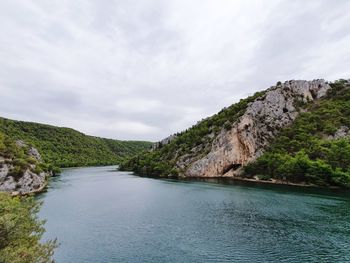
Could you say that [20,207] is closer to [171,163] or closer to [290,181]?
[290,181]

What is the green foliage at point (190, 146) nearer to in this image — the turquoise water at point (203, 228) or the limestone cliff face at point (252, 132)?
the limestone cliff face at point (252, 132)

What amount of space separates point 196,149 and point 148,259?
325 ft

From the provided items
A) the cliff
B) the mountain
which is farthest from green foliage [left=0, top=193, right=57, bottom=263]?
the mountain

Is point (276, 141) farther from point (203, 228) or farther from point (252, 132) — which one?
point (203, 228)

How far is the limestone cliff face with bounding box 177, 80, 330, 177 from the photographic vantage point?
10731 cm

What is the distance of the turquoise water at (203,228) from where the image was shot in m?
26.9

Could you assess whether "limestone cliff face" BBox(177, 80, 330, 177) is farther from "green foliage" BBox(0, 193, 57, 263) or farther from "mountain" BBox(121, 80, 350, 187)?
"green foliage" BBox(0, 193, 57, 263)

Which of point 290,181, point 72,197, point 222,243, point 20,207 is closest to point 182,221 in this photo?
point 222,243

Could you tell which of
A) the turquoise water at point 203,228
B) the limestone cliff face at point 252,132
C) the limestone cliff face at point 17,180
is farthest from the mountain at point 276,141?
the limestone cliff face at point 17,180

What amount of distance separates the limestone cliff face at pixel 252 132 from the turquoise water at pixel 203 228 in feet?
159

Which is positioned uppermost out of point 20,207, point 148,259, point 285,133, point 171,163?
point 285,133

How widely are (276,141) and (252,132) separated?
1017cm

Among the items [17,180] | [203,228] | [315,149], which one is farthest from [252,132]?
[17,180]

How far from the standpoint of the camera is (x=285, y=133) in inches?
4129
